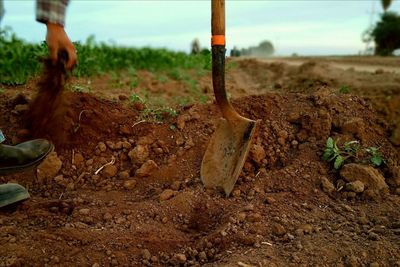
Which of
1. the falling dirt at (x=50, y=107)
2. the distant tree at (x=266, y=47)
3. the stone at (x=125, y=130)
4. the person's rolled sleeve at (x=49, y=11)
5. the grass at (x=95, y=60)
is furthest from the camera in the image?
the distant tree at (x=266, y=47)

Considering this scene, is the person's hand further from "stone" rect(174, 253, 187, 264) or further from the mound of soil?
"stone" rect(174, 253, 187, 264)

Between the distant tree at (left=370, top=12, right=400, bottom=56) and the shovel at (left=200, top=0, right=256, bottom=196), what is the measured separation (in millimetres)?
15528

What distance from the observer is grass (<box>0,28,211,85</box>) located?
4672 mm

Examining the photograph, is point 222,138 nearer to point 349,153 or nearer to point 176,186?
point 176,186

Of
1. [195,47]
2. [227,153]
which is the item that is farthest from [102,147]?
[195,47]

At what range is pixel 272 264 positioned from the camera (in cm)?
196

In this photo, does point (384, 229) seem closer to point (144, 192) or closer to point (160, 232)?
point (160, 232)

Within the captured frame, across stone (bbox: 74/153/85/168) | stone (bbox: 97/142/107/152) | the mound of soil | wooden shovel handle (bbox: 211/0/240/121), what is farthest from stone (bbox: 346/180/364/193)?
stone (bbox: 74/153/85/168)

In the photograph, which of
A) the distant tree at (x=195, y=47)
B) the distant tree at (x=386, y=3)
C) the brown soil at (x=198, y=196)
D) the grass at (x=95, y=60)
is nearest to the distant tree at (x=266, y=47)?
the distant tree at (x=386, y=3)

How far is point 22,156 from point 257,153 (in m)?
1.49

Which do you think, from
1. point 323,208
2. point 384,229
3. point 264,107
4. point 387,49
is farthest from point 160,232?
point 387,49

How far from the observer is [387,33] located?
17.2 m

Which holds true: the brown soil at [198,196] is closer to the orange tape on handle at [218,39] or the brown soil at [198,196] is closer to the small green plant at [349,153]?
the small green plant at [349,153]

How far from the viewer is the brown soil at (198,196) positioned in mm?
2070
